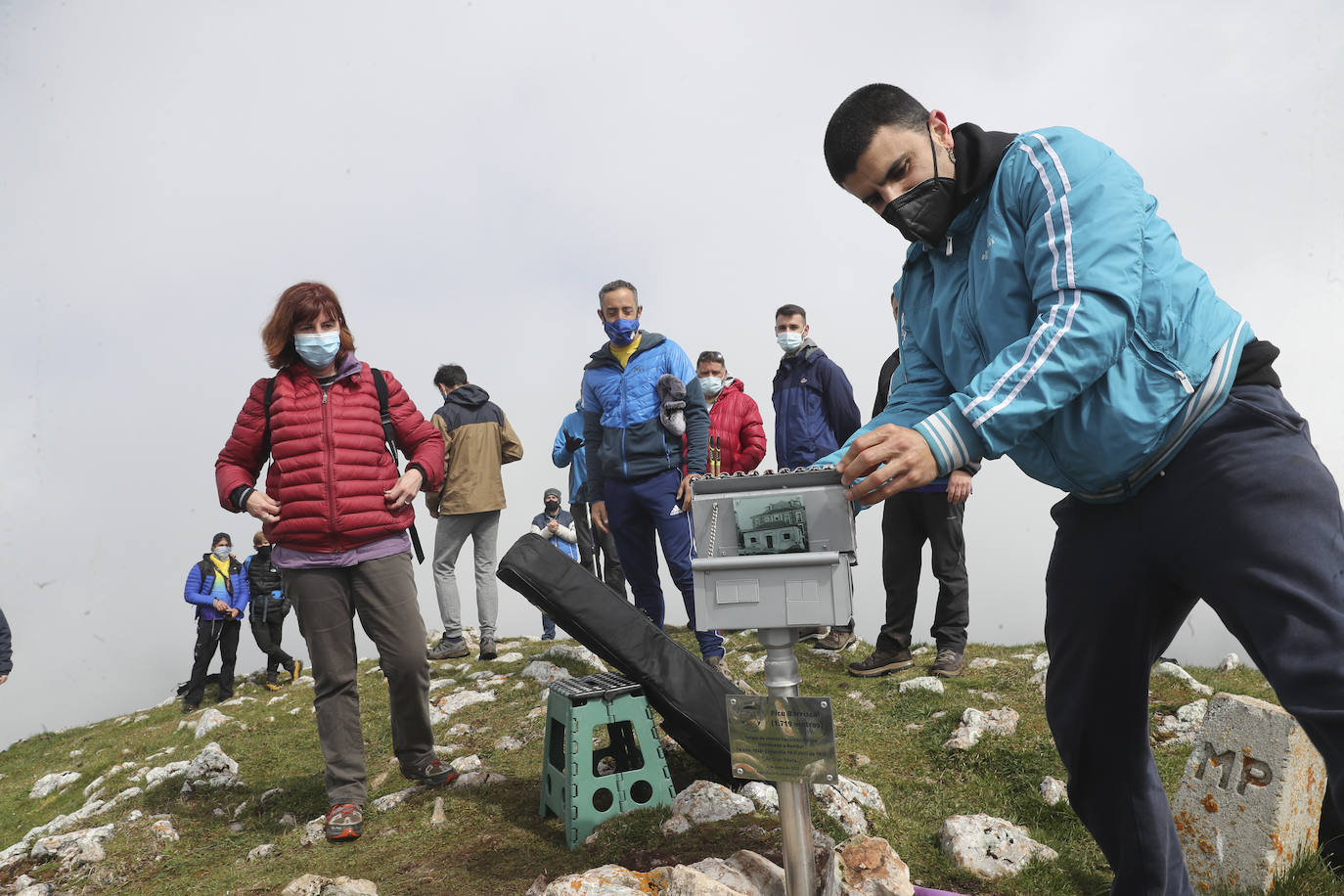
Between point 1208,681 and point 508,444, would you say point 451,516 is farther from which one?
point 1208,681

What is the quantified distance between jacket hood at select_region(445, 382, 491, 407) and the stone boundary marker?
22.9ft

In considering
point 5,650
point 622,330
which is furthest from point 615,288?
point 5,650

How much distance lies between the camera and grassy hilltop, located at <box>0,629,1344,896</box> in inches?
123

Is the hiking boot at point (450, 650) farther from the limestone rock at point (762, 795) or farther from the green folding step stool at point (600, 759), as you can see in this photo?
the limestone rock at point (762, 795)

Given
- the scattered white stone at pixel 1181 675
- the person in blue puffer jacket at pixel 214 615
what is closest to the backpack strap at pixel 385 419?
the scattered white stone at pixel 1181 675

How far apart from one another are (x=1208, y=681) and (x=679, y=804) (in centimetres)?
481

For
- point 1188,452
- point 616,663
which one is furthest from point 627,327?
point 1188,452

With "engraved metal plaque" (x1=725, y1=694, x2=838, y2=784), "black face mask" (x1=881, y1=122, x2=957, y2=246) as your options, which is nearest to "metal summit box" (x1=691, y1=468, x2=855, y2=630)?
"engraved metal plaque" (x1=725, y1=694, x2=838, y2=784)

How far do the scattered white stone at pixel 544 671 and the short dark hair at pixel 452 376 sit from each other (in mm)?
3227

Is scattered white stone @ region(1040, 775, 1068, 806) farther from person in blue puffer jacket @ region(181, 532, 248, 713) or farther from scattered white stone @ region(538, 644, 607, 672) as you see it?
person in blue puffer jacket @ region(181, 532, 248, 713)

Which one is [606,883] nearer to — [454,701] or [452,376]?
[454,701]

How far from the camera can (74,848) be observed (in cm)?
414

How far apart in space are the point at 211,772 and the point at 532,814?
2871 millimetres

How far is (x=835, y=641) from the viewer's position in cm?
721
